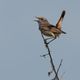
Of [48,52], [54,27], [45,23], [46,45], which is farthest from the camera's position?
[45,23]

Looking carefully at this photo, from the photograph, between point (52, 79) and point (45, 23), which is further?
point (45, 23)

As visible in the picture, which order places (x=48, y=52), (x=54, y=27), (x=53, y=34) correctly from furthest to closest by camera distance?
(x=54, y=27) < (x=53, y=34) < (x=48, y=52)

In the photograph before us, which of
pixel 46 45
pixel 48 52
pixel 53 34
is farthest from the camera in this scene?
pixel 53 34

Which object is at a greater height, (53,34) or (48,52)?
(48,52)

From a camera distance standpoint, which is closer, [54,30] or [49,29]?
[54,30]

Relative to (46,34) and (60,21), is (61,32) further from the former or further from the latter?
(60,21)

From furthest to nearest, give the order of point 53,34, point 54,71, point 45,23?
point 45,23 → point 53,34 → point 54,71

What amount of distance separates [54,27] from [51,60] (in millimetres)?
2498

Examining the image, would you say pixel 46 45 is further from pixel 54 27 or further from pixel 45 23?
pixel 45 23

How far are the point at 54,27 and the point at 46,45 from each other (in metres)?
1.86

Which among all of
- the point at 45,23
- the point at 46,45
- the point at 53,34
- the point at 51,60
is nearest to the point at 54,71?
the point at 51,60

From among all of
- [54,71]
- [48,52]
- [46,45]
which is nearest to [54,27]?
[46,45]

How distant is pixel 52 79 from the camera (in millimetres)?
2777

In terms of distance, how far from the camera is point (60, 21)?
5.86m
